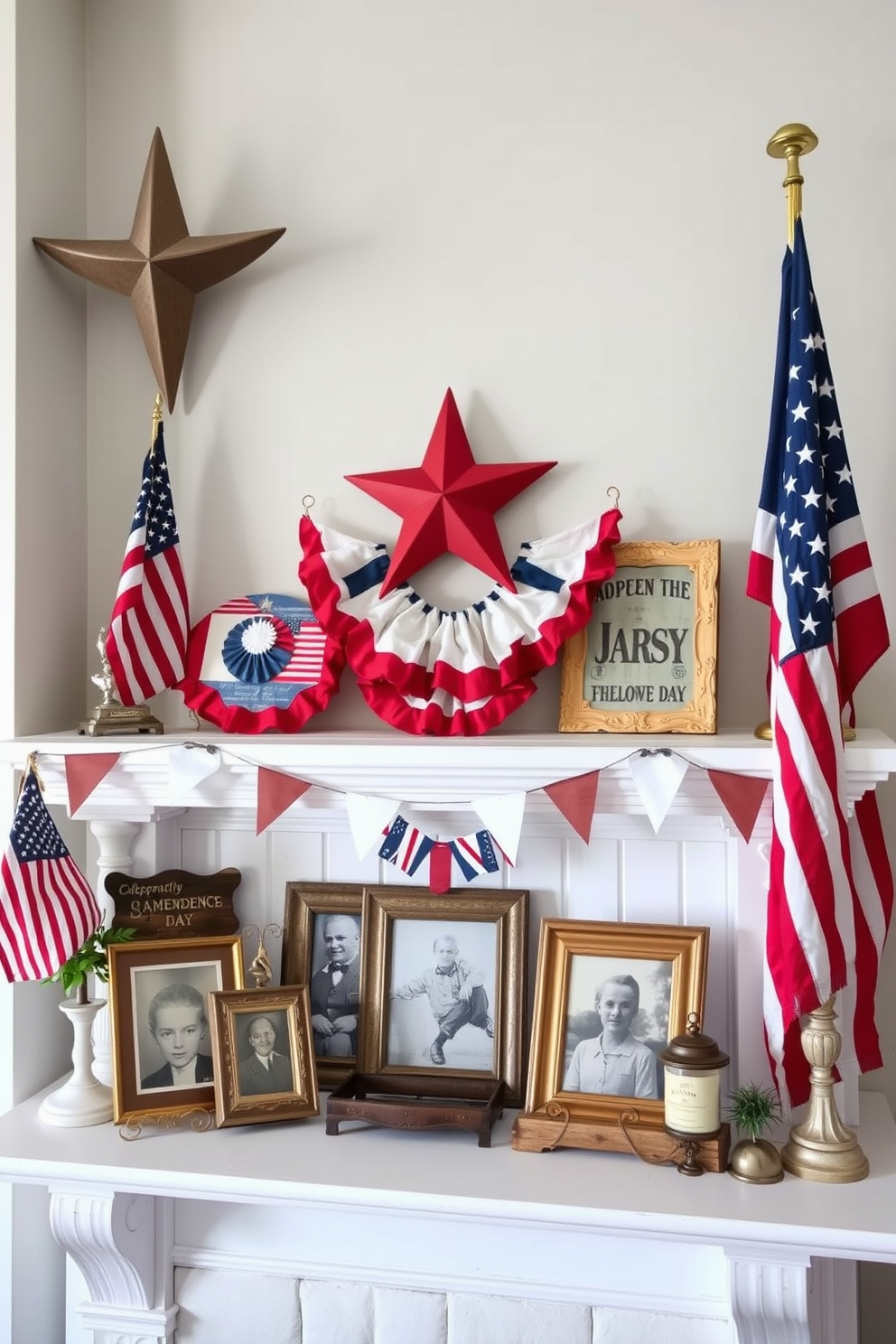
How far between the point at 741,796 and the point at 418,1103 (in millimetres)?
636

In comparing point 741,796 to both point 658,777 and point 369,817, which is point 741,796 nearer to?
point 658,777

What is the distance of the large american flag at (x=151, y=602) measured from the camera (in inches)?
67.9

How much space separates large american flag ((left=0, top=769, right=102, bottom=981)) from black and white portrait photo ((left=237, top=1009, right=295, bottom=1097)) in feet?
0.91

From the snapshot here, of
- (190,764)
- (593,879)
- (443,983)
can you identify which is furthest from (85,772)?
(593,879)

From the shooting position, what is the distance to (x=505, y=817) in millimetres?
1442

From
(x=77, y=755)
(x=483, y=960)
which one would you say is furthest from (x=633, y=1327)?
(x=77, y=755)

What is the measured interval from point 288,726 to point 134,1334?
1.00m

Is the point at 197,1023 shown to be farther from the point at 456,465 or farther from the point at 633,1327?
the point at 456,465

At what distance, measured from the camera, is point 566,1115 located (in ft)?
4.79

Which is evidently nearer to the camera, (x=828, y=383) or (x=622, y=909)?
(x=828, y=383)

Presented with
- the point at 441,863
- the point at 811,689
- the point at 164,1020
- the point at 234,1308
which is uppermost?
the point at 811,689

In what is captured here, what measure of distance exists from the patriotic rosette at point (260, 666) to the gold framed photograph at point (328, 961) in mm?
277

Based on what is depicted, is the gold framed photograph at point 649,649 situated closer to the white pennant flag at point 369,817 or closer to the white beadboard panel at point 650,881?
the white beadboard panel at point 650,881

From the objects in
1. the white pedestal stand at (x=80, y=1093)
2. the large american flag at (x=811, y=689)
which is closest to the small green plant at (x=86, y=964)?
the white pedestal stand at (x=80, y=1093)
